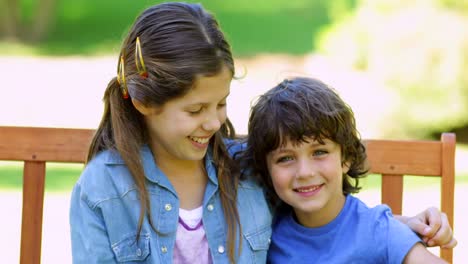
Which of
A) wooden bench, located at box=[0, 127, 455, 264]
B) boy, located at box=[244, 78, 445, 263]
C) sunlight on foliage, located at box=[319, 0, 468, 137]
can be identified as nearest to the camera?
boy, located at box=[244, 78, 445, 263]

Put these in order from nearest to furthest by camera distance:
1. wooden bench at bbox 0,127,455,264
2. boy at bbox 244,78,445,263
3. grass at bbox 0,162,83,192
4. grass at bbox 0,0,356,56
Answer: boy at bbox 244,78,445,263
wooden bench at bbox 0,127,455,264
grass at bbox 0,162,83,192
grass at bbox 0,0,356,56

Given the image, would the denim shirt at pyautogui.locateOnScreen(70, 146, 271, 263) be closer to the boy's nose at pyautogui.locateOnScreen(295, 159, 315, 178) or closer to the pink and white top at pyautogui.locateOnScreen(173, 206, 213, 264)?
the pink and white top at pyautogui.locateOnScreen(173, 206, 213, 264)

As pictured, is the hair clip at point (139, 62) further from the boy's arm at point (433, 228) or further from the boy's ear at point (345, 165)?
the boy's arm at point (433, 228)

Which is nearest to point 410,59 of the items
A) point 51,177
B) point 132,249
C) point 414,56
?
point 414,56

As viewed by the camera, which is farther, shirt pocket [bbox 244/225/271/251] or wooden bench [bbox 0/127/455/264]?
wooden bench [bbox 0/127/455/264]

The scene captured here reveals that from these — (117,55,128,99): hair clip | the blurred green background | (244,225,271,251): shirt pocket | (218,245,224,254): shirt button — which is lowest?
(218,245,224,254): shirt button

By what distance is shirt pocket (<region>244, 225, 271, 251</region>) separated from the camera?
289 cm

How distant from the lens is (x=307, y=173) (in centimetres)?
278

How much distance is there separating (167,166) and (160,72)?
1.26 feet

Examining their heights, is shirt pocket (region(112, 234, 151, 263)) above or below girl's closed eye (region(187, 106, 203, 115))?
below

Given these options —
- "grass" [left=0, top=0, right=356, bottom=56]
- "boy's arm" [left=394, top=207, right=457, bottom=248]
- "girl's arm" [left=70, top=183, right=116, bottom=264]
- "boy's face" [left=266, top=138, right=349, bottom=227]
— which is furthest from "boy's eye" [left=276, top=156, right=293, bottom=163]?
"grass" [left=0, top=0, right=356, bottom=56]

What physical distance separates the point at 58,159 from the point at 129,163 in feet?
1.68

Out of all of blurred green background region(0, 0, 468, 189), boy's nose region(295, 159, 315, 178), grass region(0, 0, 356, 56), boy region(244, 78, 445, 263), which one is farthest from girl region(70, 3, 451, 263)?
grass region(0, 0, 356, 56)

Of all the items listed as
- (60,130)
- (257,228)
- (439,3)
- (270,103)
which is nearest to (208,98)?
(270,103)
